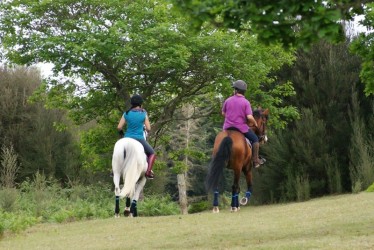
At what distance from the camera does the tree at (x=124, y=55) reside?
20.3 metres

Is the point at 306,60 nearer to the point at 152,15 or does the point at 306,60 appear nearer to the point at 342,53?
the point at 342,53

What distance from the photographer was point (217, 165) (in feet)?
44.5

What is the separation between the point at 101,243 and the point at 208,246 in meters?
1.99

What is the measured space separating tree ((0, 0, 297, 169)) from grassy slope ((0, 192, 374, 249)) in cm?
762

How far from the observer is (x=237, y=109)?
14.2 m

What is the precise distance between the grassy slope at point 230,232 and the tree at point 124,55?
762cm

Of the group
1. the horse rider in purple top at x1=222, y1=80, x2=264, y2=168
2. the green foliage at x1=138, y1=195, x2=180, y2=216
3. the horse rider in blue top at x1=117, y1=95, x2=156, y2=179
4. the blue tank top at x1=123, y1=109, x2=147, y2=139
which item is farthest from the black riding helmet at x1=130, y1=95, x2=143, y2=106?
the green foliage at x1=138, y1=195, x2=180, y2=216

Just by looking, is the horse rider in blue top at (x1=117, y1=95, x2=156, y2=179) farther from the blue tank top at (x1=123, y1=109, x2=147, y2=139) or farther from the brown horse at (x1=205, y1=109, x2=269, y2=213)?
the brown horse at (x1=205, y1=109, x2=269, y2=213)

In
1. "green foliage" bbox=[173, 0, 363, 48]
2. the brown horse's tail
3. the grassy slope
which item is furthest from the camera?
the brown horse's tail

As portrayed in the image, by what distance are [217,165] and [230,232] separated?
11.0ft

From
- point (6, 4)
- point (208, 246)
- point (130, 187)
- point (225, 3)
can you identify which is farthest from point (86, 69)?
point (225, 3)

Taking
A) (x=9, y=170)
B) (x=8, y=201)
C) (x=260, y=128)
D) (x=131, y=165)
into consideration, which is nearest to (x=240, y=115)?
(x=260, y=128)

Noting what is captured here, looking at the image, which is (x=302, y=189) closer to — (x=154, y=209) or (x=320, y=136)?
(x=320, y=136)

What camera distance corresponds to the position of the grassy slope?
875 centimetres
